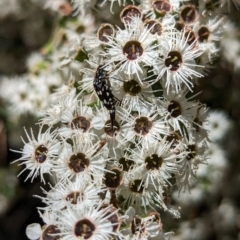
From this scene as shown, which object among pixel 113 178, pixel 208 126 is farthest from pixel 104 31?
pixel 208 126

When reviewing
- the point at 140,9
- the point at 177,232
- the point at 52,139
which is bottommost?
the point at 177,232

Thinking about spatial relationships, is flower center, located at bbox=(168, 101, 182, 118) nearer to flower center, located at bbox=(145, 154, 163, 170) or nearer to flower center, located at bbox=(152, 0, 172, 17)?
flower center, located at bbox=(145, 154, 163, 170)

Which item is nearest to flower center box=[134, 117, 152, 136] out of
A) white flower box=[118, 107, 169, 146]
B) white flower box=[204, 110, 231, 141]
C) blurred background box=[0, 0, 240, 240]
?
white flower box=[118, 107, 169, 146]

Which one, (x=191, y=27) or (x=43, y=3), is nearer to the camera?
(x=191, y=27)

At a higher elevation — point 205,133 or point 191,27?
point 191,27

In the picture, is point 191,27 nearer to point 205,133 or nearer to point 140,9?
point 140,9

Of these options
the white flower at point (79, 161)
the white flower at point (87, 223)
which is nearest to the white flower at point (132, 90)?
the white flower at point (79, 161)

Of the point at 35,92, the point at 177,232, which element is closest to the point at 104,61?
the point at 35,92
